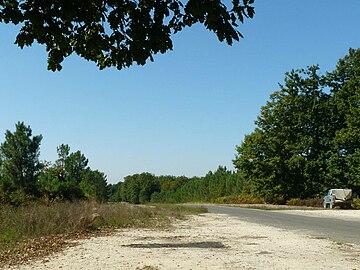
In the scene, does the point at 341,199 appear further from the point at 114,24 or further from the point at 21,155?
the point at 114,24

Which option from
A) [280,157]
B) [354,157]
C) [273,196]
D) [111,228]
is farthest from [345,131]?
[111,228]

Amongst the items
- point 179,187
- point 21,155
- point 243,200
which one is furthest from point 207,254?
point 179,187

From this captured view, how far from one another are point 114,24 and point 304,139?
57802 millimetres

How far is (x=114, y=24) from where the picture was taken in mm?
5547

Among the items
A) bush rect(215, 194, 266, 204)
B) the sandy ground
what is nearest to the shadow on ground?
the sandy ground

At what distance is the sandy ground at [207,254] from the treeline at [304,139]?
44.7m

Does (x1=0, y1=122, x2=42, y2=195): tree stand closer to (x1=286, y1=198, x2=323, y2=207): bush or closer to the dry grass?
the dry grass

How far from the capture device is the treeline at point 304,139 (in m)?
Result: 57.7

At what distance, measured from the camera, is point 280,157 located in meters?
61.8

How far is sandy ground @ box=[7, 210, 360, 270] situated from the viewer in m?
10.2

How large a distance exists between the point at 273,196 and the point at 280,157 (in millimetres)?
5737

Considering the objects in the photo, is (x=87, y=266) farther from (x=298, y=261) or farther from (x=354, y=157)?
(x=354, y=157)

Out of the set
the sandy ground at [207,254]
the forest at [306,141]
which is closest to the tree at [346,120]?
the forest at [306,141]

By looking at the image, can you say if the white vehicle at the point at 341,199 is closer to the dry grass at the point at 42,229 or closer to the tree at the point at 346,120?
the tree at the point at 346,120
